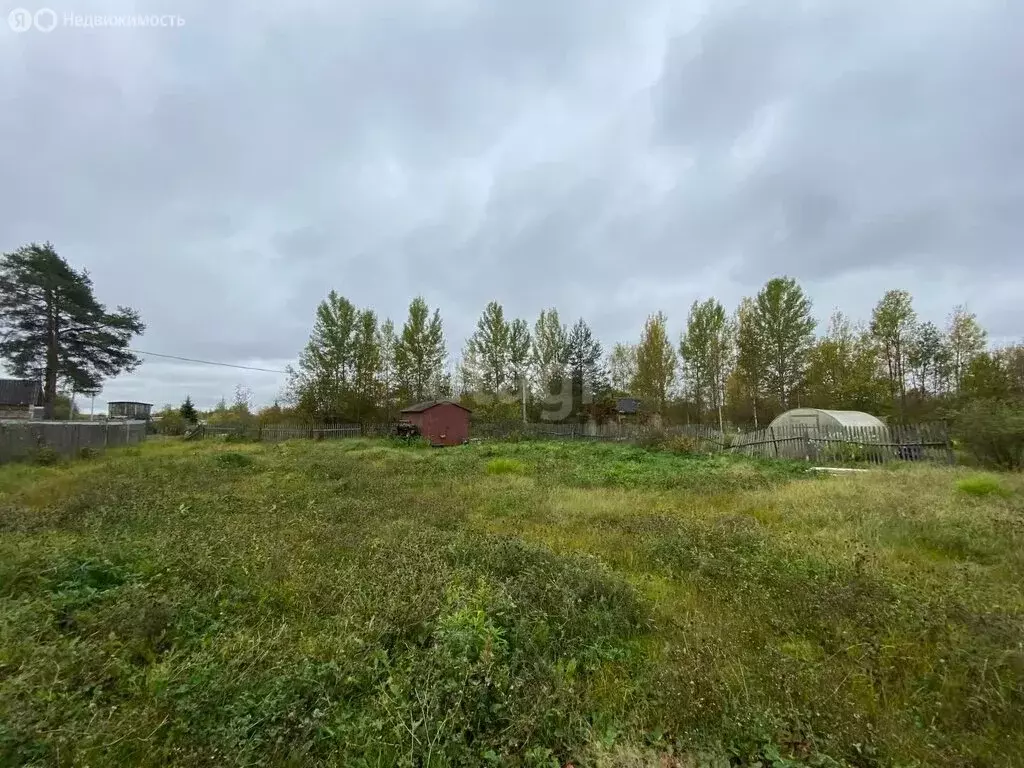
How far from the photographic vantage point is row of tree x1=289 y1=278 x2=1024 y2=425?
25.6 m

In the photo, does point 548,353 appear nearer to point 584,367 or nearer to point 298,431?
point 584,367

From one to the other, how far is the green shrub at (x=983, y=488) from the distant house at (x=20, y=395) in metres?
42.6

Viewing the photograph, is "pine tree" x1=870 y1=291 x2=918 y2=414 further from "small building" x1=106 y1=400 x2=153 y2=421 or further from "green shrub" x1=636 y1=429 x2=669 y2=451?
"small building" x1=106 y1=400 x2=153 y2=421

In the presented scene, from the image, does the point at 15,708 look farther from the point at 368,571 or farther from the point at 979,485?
the point at 979,485

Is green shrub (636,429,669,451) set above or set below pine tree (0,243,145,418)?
below

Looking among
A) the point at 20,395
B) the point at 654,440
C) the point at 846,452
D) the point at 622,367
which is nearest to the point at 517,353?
the point at 622,367

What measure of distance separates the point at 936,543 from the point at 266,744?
7.34 metres

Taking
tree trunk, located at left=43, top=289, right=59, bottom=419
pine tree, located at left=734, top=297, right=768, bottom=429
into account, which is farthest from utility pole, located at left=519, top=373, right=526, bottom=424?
tree trunk, located at left=43, top=289, right=59, bottom=419

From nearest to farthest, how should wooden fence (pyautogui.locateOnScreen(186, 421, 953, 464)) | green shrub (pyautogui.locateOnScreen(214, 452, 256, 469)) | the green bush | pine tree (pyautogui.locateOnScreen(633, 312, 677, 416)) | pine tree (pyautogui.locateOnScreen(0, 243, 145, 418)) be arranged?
the green bush, wooden fence (pyautogui.locateOnScreen(186, 421, 953, 464)), green shrub (pyautogui.locateOnScreen(214, 452, 256, 469)), pine tree (pyautogui.locateOnScreen(0, 243, 145, 418)), pine tree (pyautogui.locateOnScreen(633, 312, 677, 416))

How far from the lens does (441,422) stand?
26203 mm

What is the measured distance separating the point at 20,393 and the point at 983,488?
4429cm

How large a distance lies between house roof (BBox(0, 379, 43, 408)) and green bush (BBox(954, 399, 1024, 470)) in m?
44.7

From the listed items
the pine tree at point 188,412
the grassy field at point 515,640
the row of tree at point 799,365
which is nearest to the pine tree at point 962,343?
the row of tree at point 799,365

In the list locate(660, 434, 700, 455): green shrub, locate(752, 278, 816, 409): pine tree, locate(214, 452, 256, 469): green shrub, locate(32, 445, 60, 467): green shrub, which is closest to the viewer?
locate(32, 445, 60, 467): green shrub
